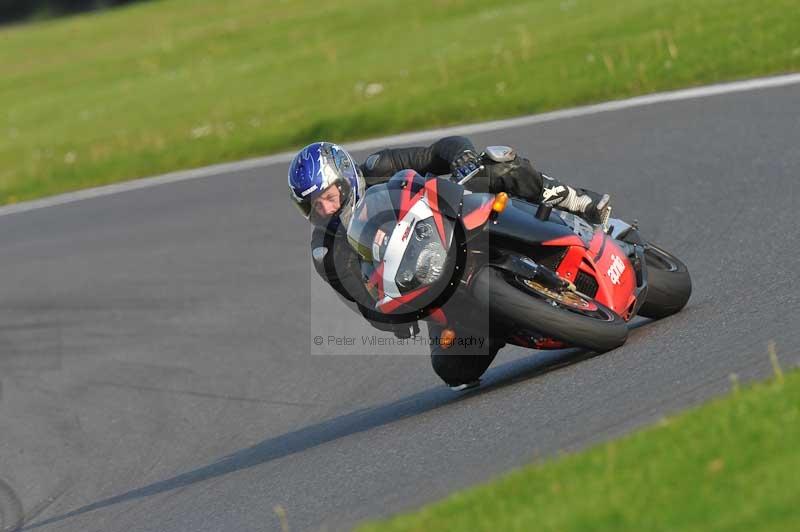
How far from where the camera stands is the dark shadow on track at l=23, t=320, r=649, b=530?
22.3 ft

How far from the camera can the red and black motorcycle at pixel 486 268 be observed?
604 centimetres

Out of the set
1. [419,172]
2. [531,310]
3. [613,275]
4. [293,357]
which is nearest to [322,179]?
[419,172]

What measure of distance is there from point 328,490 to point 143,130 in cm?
1565

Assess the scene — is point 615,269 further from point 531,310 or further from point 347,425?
point 347,425

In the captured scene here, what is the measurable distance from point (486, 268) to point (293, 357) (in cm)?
324

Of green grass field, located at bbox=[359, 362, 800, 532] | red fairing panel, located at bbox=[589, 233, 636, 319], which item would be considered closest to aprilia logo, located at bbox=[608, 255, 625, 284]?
red fairing panel, located at bbox=[589, 233, 636, 319]

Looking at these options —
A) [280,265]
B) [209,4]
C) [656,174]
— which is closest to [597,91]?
[656,174]

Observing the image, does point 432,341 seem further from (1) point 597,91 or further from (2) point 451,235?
(1) point 597,91

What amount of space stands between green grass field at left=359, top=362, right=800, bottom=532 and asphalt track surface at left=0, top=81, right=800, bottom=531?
491mm

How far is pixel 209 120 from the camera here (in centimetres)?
1992

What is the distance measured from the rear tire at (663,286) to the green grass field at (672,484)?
234 cm

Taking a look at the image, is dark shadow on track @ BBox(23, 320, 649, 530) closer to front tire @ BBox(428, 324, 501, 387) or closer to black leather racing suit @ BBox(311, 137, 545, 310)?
front tire @ BBox(428, 324, 501, 387)

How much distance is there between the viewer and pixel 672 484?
3.98m

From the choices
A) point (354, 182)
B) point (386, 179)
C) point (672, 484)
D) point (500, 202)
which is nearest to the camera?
point (672, 484)
